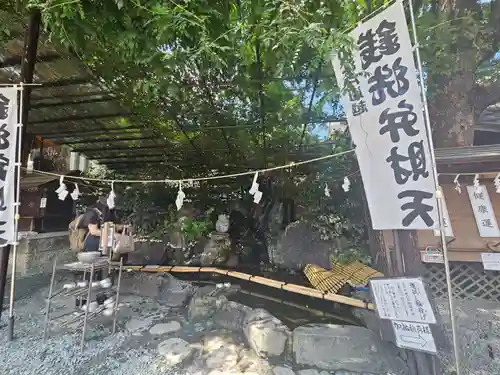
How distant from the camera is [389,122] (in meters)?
2.70

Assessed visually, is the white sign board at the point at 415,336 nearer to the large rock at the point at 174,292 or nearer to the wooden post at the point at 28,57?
Result: the large rock at the point at 174,292

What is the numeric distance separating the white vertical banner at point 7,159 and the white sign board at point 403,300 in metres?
5.23

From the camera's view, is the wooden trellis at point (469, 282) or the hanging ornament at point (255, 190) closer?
the hanging ornament at point (255, 190)

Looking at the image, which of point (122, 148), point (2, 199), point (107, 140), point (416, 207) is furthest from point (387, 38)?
point (122, 148)

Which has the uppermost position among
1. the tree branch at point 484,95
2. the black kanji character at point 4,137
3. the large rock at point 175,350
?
the tree branch at point 484,95

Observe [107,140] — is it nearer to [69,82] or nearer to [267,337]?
[69,82]

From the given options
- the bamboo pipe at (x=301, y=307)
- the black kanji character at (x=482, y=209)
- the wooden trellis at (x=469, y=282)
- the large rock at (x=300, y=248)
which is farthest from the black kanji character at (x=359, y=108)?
the large rock at (x=300, y=248)

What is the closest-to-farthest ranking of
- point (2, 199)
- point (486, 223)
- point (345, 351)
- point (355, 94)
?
point (355, 94) < point (345, 351) < point (2, 199) < point (486, 223)

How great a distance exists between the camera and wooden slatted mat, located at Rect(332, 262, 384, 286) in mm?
5703

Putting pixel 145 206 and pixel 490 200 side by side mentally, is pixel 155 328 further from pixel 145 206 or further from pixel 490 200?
pixel 145 206

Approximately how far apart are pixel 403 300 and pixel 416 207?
102cm

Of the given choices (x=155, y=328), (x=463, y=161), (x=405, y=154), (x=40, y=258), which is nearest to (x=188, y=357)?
(x=155, y=328)

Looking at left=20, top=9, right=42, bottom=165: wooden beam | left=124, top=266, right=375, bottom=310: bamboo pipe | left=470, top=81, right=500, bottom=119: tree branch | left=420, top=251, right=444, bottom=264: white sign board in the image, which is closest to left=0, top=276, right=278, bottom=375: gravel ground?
left=124, top=266, right=375, bottom=310: bamboo pipe

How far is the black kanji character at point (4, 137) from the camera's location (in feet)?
14.4
